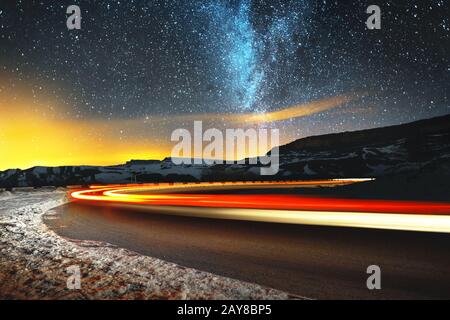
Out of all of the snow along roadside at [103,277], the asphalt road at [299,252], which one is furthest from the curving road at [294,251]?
the snow along roadside at [103,277]

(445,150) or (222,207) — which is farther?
(445,150)

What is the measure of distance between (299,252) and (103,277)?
4.04 meters

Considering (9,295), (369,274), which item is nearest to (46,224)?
(9,295)

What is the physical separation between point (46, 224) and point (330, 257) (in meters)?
10.4

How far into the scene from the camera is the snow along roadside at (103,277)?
19.4 ft

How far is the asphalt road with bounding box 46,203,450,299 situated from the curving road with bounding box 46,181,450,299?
13mm

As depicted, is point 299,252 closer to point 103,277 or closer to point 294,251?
point 294,251

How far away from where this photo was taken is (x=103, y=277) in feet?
22.9

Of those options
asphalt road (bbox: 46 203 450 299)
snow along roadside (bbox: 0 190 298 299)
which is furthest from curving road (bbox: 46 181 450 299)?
snow along roadside (bbox: 0 190 298 299)

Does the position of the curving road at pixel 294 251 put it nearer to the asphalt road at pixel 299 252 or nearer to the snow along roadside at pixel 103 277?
the asphalt road at pixel 299 252

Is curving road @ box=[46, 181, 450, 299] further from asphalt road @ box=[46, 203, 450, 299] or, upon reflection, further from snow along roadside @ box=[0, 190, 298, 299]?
snow along roadside @ box=[0, 190, 298, 299]

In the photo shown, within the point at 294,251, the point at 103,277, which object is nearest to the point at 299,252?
the point at 294,251

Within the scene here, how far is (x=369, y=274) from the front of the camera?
22.3 ft
